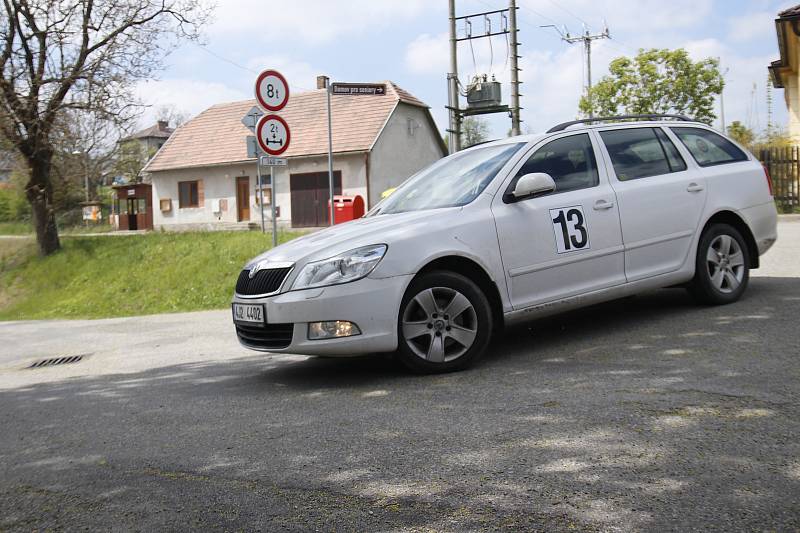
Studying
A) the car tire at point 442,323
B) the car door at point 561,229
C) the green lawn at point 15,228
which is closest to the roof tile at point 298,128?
the green lawn at point 15,228

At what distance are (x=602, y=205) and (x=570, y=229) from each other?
418 millimetres

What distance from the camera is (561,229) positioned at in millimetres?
5992

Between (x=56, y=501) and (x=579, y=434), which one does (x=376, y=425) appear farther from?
(x=56, y=501)

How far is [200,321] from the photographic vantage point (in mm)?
10812

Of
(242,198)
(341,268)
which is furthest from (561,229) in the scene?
(242,198)

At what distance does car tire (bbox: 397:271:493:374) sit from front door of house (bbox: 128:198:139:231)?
156 ft

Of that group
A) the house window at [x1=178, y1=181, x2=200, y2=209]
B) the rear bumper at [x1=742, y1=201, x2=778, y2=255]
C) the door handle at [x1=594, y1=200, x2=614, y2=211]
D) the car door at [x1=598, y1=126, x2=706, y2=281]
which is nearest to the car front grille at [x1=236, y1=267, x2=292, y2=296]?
the door handle at [x1=594, y1=200, x2=614, y2=211]

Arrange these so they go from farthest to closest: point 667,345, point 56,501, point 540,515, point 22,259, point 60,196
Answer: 1. point 60,196
2. point 22,259
3. point 667,345
4. point 56,501
5. point 540,515

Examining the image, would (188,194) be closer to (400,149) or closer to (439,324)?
(400,149)

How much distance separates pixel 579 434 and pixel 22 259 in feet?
75.5

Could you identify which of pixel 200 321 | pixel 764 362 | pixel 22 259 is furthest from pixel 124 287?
pixel 764 362

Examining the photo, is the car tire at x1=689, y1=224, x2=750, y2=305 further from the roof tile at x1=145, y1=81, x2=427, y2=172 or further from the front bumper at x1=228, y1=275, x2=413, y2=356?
the roof tile at x1=145, y1=81, x2=427, y2=172

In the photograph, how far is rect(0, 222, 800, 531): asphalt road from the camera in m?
2.99

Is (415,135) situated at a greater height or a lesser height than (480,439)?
greater
